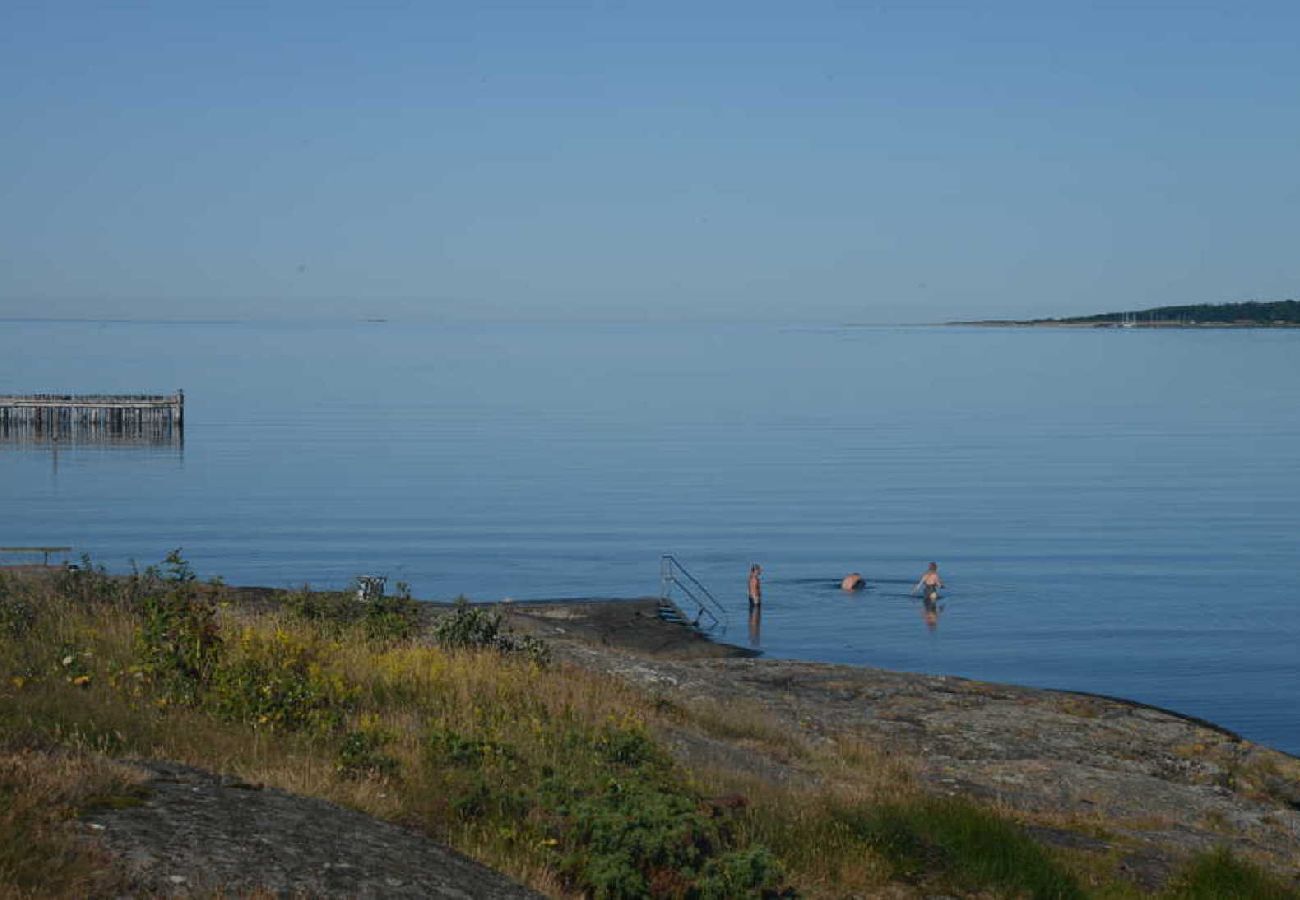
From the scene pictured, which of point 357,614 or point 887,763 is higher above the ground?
point 357,614

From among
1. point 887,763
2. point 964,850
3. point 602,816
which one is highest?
point 602,816

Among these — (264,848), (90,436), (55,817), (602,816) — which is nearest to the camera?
(55,817)

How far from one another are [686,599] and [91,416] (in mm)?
60671

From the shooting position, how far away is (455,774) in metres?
9.66

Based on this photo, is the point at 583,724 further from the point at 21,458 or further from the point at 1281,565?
the point at 21,458

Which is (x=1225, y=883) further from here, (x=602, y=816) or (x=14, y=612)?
(x=14, y=612)

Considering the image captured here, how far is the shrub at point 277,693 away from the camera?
10.6 metres

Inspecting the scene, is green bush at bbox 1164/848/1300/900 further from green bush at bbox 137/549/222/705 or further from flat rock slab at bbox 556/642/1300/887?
green bush at bbox 137/549/222/705

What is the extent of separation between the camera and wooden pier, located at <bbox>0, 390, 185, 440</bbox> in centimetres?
8856

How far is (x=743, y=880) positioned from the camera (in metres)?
8.39

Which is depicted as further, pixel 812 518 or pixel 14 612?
pixel 812 518

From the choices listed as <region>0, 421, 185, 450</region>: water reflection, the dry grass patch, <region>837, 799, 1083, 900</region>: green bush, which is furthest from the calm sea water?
the dry grass patch

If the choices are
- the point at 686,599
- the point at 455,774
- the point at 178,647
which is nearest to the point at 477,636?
the point at 178,647

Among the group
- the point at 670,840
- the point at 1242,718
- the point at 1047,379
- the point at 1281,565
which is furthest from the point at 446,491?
the point at 1047,379
